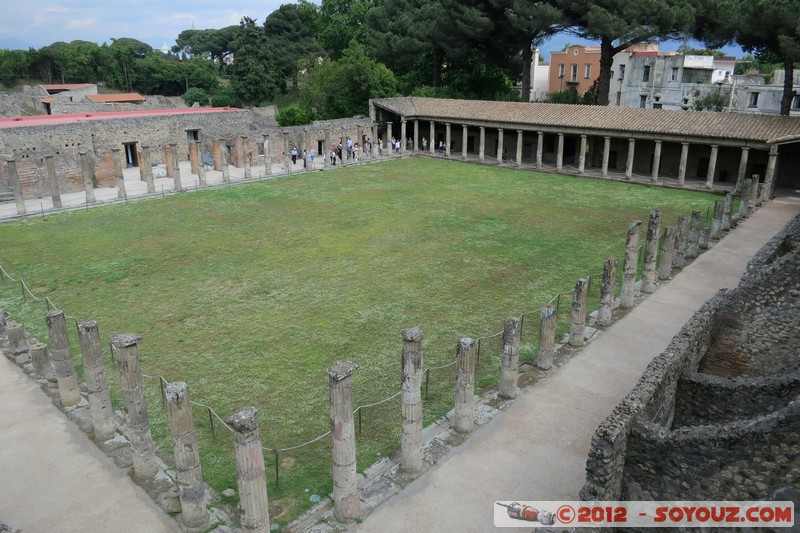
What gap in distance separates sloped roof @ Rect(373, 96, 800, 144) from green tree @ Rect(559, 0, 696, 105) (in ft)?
13.6

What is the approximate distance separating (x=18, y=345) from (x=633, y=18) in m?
30.4

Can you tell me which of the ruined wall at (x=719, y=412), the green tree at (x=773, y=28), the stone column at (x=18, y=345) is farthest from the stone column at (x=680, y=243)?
the stone column at (x=18, y=345)

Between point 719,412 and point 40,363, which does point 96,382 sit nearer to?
point 40,363

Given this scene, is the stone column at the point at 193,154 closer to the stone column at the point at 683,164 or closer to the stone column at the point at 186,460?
the stone column at the point at 683,164

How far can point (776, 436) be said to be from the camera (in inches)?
211

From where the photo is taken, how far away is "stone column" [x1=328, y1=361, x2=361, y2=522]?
670 cm

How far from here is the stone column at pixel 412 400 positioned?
7.49 metres

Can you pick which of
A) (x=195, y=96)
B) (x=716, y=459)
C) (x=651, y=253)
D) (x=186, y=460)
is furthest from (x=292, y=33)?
(x=716, y=459)

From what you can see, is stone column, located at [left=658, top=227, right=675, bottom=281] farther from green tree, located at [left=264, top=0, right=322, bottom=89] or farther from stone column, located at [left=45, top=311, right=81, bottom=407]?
green tree, located at [left=264, top=0, right=322, bottom=89]

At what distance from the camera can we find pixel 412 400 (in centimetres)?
765

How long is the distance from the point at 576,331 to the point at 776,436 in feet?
19.9

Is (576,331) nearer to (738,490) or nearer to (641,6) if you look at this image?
(738,490)

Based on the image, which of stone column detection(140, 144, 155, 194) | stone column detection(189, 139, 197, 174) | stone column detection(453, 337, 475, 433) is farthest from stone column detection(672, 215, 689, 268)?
stone column detection(189, 139, 197, 174)

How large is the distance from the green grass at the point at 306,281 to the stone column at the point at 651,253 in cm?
122
